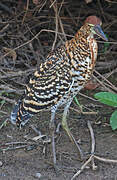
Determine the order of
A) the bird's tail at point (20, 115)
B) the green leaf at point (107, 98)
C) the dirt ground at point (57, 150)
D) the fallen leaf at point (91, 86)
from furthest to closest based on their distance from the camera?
the fallen leaf at point (91, 86), the green leaf at point (107, 98), the bird's tail at point (20, 115), the dirt ground at point (57, 150)

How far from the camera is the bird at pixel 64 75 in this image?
3332 millimetres

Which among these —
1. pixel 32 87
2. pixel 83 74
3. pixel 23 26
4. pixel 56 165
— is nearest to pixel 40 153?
pixel 56 165

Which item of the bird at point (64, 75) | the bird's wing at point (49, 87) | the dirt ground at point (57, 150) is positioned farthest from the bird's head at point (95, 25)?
the dirt ground at point (57, 150)

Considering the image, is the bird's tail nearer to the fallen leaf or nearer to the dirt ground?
Result: the dirt ground

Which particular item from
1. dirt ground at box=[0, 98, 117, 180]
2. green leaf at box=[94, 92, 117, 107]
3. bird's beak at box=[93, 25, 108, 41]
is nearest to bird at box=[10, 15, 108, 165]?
bird's beak at box=[93, 25, 108, 41]

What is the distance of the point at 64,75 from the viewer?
3.35 metres

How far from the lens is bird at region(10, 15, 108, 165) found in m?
3.33

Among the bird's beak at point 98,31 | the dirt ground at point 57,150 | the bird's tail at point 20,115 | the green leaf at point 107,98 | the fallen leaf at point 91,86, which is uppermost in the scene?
the bird's beak at point 98,31

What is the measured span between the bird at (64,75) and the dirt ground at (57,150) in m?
0.14

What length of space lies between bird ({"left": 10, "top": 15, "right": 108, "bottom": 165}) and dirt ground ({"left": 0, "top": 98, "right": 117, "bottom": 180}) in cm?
14

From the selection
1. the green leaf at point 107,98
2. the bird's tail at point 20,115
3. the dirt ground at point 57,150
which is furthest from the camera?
the green leaf at point 107,98

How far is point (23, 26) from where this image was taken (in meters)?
5.30

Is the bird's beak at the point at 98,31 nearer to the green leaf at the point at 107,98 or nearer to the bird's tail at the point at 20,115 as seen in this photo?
the green leaf at the point at 107,98

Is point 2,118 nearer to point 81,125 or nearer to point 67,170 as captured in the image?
point 81,125
